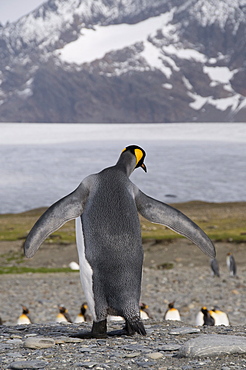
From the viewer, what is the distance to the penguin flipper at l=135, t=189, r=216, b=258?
3.58 metres

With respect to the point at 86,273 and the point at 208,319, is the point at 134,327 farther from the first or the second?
the point at 208,319

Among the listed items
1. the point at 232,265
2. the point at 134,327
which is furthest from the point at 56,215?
the point at 232,265

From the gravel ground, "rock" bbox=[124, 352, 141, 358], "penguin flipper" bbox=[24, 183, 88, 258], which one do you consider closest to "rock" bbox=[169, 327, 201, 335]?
the gravel ground

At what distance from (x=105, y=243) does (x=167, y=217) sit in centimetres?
48

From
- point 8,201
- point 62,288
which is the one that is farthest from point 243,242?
point 8,201

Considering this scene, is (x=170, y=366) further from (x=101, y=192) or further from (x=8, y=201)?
(x=8, y=201)

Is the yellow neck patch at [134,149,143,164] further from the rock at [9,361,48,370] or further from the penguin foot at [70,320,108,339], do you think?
the rock at [9,361,48,370]

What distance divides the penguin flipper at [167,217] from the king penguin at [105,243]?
0.09 metres

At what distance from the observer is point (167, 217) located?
3619mm

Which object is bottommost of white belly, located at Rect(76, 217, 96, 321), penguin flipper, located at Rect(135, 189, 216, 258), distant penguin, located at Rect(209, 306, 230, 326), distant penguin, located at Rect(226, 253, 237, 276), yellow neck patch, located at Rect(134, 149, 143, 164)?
distant penguin, located at Rect(209, 306, 230, 326)

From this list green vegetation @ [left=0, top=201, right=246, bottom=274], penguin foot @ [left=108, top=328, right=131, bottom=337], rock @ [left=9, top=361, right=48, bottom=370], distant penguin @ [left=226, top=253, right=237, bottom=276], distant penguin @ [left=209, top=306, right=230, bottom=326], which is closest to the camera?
rock @ [left=9, top=361, right=48, bottom=370]

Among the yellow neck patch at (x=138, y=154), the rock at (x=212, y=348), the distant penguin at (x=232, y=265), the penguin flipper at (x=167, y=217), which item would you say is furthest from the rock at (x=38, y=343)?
the distant penguin at (x=232, y=265)

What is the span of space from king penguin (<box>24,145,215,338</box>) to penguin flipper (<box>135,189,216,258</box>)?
3.7 inches

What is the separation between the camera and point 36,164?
163 feet
